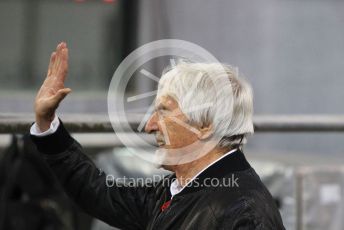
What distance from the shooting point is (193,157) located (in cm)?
256

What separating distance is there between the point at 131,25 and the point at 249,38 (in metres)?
1.30

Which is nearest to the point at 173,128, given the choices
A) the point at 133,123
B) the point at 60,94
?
the point at 60,94

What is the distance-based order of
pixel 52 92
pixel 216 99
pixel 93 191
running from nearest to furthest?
pixel 216 99 < pixel 52 92 < pixel 93 191

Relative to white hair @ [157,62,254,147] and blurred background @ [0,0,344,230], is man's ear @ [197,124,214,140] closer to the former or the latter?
white hair @ [157,62,254,147]

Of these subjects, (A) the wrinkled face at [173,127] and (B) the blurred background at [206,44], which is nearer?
(A) the wrinkled face at [173,127]

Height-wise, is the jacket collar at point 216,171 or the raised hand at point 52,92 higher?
the raised hand at point 52,92

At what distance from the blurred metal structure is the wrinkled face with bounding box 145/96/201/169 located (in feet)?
2.03

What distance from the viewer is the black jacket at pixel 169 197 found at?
7.89 ft

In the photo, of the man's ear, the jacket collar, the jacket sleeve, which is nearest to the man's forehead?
the man's ear

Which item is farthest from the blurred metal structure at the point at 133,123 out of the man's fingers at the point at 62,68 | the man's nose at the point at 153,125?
the man's nose at the point at 153,125

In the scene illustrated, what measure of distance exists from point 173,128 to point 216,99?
0.17 metres

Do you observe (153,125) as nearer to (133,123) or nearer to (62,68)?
(62,68)

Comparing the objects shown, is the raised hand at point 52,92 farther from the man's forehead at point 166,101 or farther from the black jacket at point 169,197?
the man's forehead at point 166,101

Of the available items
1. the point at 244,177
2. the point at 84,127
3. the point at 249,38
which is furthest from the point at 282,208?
the point at 249,38
